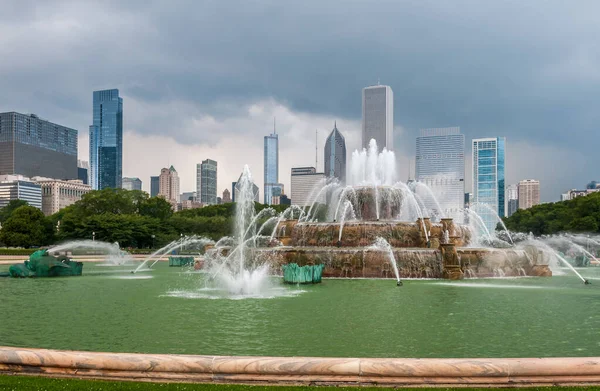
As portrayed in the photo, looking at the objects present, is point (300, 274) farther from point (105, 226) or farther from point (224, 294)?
point (105, 226)

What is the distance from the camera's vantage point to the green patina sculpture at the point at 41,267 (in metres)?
30.9

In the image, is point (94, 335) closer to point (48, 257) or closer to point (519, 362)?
point (519, 362)

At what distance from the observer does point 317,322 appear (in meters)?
13.6

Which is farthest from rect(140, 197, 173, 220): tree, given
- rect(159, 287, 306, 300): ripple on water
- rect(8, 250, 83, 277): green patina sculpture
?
rect(159, 287, 306, 300): ripple on water

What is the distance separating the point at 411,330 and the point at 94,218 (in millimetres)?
76510

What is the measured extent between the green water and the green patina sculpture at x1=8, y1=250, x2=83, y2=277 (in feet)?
31.4

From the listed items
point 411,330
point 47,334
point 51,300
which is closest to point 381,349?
point 411,330

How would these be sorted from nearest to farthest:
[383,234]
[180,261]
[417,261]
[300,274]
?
[300,274] < [417,261] < [383,234] < [180,261]

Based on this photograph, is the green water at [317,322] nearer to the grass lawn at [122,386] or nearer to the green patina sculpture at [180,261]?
the grass lawn at [122,386]

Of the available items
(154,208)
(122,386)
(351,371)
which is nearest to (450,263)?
(351,371)

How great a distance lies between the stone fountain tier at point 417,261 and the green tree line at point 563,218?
5732cm

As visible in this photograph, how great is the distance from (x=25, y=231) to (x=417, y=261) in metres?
71.7

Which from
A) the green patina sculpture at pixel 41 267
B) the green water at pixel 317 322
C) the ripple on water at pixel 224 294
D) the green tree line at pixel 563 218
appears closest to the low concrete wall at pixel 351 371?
the green water at pixel 317 322

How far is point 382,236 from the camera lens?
115ft
